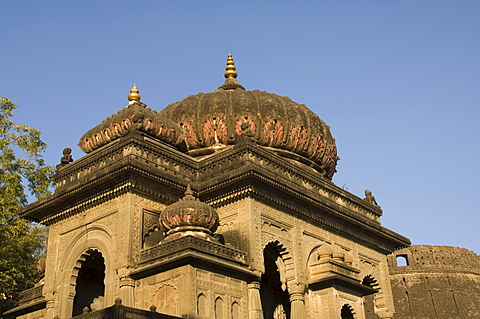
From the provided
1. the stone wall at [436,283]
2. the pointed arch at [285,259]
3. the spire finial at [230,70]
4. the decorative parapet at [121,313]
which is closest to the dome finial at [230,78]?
the spire finial at [230,70]

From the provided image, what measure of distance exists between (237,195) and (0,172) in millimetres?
10070

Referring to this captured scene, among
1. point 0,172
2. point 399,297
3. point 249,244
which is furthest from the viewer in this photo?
point 399,297

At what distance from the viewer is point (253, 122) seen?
19.2m

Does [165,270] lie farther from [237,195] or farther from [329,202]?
[329,202]

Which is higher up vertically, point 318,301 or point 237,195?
point 237,195

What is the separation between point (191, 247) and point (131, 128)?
4027 millimetres

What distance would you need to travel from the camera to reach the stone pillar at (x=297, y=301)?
1634 cm

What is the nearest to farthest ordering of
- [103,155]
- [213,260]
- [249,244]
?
[213,260] < [249,244] < [103,155]

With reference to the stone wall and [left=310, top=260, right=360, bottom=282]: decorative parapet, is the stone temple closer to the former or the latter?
[left=310, top=260, right=360, bottom=282]: decorative parapet

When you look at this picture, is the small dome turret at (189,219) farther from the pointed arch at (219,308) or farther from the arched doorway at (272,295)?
the arched doorway at (272,295)

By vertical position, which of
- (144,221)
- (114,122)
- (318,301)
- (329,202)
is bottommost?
(318,301)

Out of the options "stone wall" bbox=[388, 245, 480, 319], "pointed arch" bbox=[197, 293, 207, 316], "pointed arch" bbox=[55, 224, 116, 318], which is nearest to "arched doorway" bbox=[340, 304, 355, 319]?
"pointed arch" bbox=[197, 293, 207, 316]

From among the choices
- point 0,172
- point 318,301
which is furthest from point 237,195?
point 0,172

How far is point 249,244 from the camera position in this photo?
15648 millimetres
